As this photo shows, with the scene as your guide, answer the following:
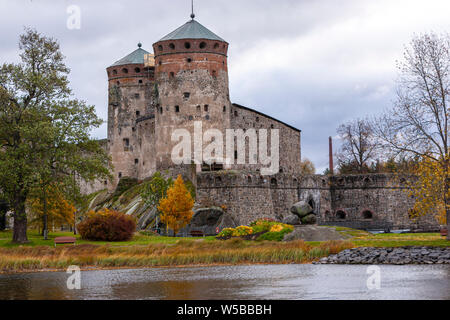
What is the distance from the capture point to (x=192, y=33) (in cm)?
6800

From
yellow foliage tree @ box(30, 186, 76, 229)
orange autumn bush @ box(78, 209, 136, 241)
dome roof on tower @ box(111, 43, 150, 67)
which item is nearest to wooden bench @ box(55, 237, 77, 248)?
orange autumn bush @ box(78, 209, 136, 241)

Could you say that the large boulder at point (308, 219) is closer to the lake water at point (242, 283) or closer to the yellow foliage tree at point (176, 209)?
the yellow foliage tree at point (176, 209)

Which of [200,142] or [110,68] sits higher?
[110,68]

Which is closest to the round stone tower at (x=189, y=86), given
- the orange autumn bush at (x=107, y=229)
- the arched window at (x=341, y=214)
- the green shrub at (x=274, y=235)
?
the arched window at (x=341, y=214)

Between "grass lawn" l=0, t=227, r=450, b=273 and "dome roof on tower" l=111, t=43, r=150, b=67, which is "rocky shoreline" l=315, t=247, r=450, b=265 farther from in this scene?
"dome roof on tower" l=111, t=43, r=150, b=67

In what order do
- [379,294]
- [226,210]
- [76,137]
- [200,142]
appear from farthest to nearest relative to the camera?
[200,142]
[226,210]
[76,137]
[379,294]

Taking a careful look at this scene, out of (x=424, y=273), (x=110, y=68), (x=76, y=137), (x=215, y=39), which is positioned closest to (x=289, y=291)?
(x=424, y=273)

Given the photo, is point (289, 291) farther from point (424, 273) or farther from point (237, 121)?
point (237, 121)

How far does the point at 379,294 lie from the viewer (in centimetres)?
2105

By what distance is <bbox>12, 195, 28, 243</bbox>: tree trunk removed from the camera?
4219 cm

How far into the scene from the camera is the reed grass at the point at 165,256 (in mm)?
32188

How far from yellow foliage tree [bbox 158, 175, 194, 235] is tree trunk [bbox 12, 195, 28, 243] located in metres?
11.8

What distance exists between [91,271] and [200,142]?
117 ft
